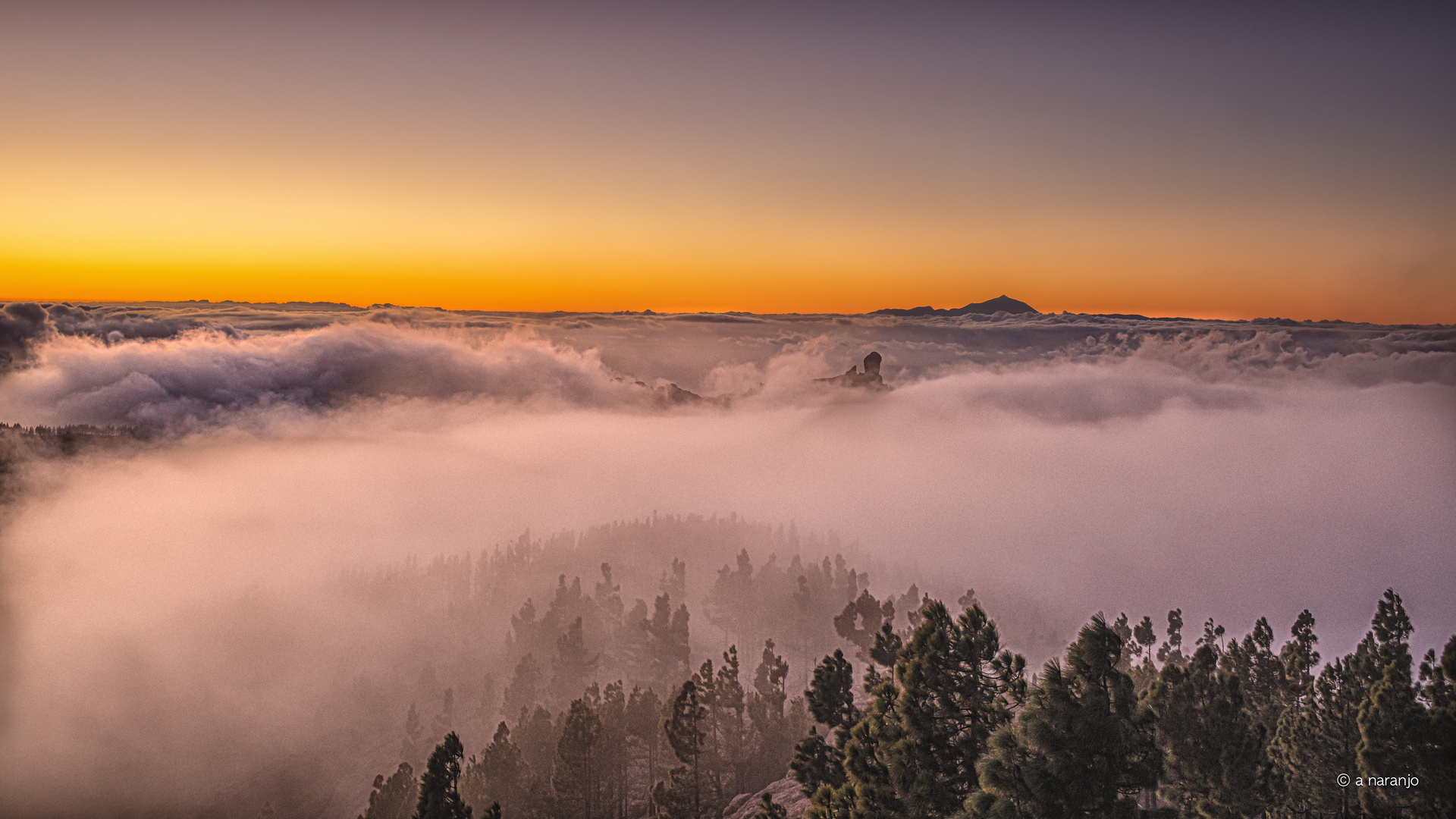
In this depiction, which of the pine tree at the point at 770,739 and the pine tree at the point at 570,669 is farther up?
the pine tree at the point at 770,739

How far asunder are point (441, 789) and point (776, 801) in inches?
2440

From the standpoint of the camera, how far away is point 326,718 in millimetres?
188000

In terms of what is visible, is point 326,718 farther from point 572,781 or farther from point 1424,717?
point 1424,717

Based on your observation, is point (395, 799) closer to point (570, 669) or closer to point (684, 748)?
point (684, 748)

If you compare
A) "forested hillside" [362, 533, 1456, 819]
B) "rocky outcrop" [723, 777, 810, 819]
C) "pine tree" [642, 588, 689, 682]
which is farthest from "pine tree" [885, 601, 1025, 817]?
"pine tree" [642, 588, 689, 682]

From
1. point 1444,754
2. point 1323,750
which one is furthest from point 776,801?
point 1444,754

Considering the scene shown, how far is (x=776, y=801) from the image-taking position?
91.5 meters

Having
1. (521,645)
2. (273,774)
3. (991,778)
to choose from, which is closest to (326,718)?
(273,774)

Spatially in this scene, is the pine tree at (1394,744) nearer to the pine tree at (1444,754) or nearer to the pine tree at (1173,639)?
the pine tree at (1444,754)

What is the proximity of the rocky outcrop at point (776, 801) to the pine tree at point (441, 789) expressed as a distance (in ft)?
149

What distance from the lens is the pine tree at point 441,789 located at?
41.2 meters

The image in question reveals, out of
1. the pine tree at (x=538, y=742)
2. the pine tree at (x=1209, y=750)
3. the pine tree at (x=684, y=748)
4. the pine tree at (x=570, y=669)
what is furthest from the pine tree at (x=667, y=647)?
the pine tree at (x=1209, y=750)

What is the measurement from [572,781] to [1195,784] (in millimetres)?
63840

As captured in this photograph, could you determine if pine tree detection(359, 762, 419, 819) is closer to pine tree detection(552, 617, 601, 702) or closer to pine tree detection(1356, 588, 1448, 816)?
pine tree detection(552, 617, 601, 702)
